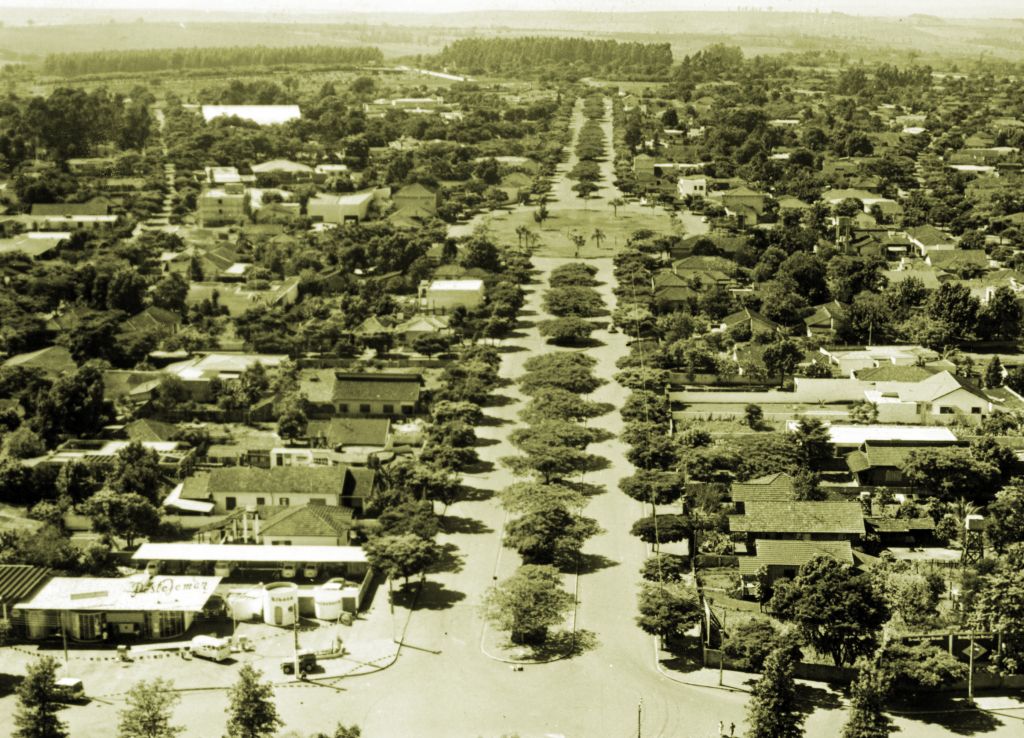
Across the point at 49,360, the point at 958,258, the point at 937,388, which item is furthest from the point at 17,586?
the point at 958,258

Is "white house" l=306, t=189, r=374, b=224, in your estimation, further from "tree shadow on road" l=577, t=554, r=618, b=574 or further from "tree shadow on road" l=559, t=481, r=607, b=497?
"tree shadow on road" l=577, t=554, r=618, b=574

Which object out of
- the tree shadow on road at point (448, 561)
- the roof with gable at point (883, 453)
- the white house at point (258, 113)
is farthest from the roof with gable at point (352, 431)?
the white house at point (258, 113)

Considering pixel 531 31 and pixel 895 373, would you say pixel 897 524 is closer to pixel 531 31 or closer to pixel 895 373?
pixel 895 373

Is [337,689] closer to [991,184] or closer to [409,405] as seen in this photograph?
[409,405]

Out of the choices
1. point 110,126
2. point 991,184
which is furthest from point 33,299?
point 991,184

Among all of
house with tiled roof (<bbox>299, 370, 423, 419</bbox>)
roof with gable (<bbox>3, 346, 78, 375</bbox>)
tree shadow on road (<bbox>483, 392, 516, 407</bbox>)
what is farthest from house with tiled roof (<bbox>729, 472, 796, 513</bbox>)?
roof with gable (<bbox>3, 346, 78, 375</bbox>)

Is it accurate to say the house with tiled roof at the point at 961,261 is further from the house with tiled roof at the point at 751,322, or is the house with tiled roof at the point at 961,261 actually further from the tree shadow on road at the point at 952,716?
the tree shadow on road at the point at 952,716
